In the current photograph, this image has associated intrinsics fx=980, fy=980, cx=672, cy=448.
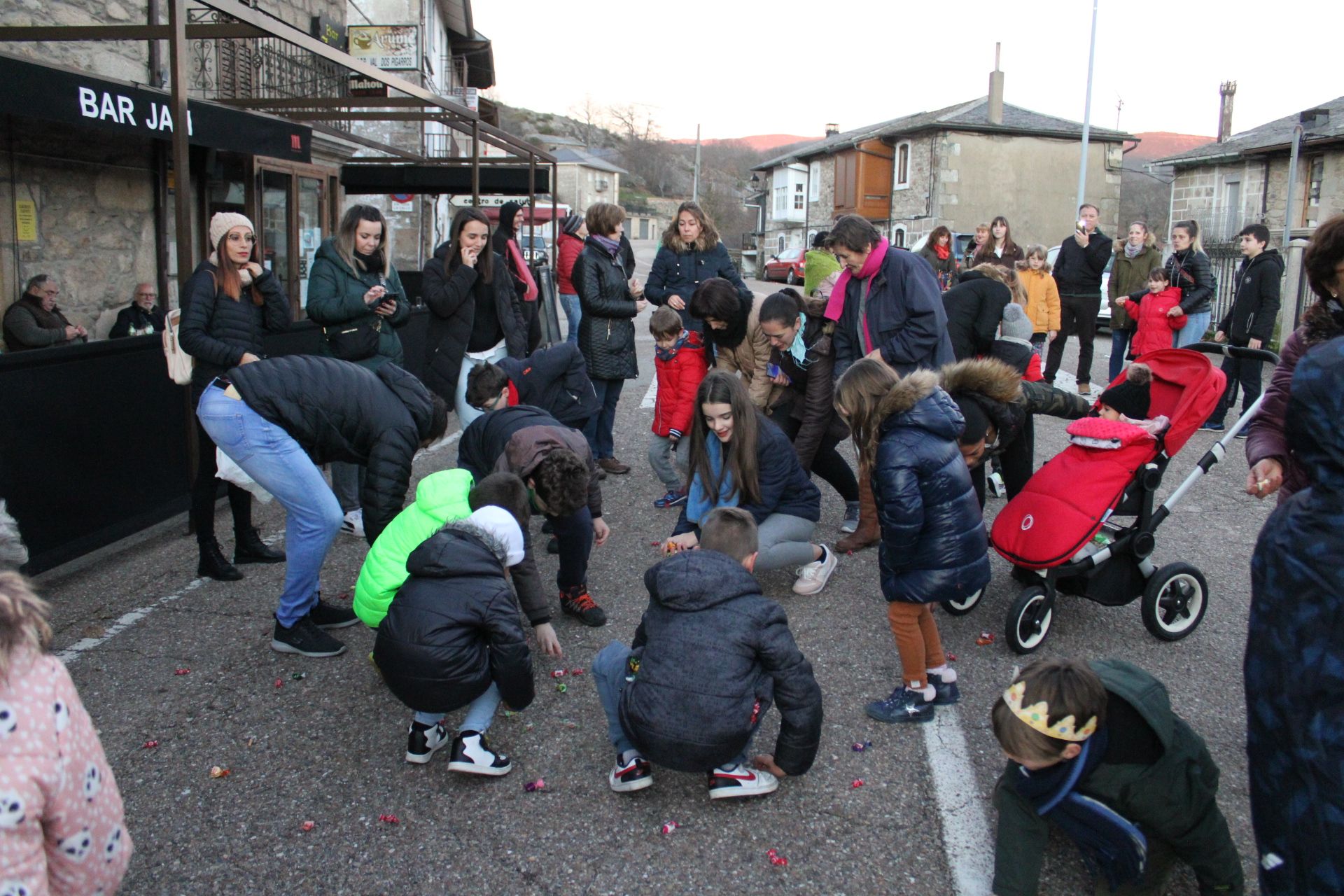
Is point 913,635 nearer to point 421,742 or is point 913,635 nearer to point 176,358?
point 421,742

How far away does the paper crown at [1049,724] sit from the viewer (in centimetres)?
246

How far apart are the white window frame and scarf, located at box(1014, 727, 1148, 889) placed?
44.2m

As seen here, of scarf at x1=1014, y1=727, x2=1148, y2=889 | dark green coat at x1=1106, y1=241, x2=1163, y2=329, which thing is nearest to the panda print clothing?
scarf at x1=1014, y1=727, x2=1148, y2=889

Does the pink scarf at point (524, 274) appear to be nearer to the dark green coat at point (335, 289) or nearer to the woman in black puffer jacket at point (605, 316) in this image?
the woman in black puffer jacket at point (605, 316)

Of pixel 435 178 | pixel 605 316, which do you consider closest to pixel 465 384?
pixel 605 316

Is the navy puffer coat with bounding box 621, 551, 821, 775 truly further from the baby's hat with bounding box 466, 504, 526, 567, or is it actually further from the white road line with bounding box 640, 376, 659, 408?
the white road line with bounding box 640, 376, 659, 408

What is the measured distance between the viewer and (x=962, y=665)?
13.6ft

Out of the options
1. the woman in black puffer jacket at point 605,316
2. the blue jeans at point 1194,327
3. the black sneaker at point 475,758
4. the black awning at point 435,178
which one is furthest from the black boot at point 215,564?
the black awning at point 435,178

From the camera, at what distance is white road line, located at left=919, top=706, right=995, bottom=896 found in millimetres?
2816

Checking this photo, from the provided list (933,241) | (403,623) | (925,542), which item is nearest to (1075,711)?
(925,542)

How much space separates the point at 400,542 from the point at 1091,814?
233 cm

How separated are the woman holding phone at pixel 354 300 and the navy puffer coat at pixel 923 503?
3.20m

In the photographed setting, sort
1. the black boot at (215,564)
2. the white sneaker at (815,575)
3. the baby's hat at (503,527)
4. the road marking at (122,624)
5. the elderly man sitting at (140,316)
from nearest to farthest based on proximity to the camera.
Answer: the baby's hat at (503,527) < the road marking at (122,624) < the white sneaker at (815,575) < the black boot at (215,564) < the elderly man sitting at (140,316)

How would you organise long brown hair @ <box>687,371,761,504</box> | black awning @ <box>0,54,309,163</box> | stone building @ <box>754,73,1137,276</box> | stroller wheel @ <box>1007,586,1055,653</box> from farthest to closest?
1. stone building @ <box>754,73,1137,276</box>
2. black awning @ <box>0,54,309,163</box>
3. long brown hair @ <box>687,371,761,504</box>
4. stroller wheel @ <box>1007,586,1055,653</box>
